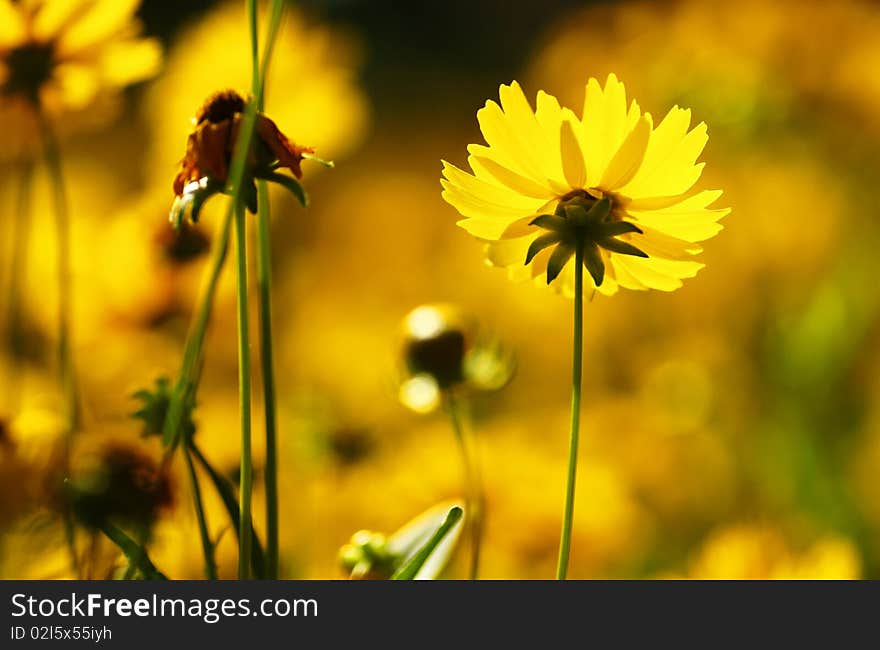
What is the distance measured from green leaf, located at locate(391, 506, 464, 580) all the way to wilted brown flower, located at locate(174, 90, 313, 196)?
0.39 feet

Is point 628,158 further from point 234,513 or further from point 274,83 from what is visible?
point 274,83

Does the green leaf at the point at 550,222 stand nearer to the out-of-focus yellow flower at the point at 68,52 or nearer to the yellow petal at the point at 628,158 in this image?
the yellow petal at the point at 628,158

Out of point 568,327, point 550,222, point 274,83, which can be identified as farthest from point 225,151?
point 568,327

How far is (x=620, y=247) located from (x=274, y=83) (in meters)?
0.70

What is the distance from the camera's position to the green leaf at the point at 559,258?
39cm

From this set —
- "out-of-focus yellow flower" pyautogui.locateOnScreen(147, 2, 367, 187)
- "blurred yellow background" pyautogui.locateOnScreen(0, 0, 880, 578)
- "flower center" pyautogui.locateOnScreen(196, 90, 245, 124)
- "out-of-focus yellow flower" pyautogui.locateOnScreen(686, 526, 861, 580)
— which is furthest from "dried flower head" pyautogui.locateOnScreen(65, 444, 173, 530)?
"out-of-focus yellow flower" pyautogui.locateOnScreen(147, 2, 367, 187)

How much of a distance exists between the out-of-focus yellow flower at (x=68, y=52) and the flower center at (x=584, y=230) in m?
0.17

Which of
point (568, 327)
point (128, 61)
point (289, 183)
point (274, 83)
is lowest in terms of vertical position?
point (289, 183)

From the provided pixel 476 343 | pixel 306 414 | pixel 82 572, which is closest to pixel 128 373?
pixel 306 414

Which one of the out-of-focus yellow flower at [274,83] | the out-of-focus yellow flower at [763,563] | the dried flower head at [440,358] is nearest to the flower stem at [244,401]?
the dried flower head at [440,358]

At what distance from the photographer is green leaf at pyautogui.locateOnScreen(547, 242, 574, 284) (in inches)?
15.2

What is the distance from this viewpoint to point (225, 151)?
1.18ft

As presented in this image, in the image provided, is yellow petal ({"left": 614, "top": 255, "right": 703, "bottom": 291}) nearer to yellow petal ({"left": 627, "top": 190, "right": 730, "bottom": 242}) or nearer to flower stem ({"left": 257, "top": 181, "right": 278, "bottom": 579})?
yellow petal ({"left": 627, "top": 190, "right": 730, "bottom": 242})
